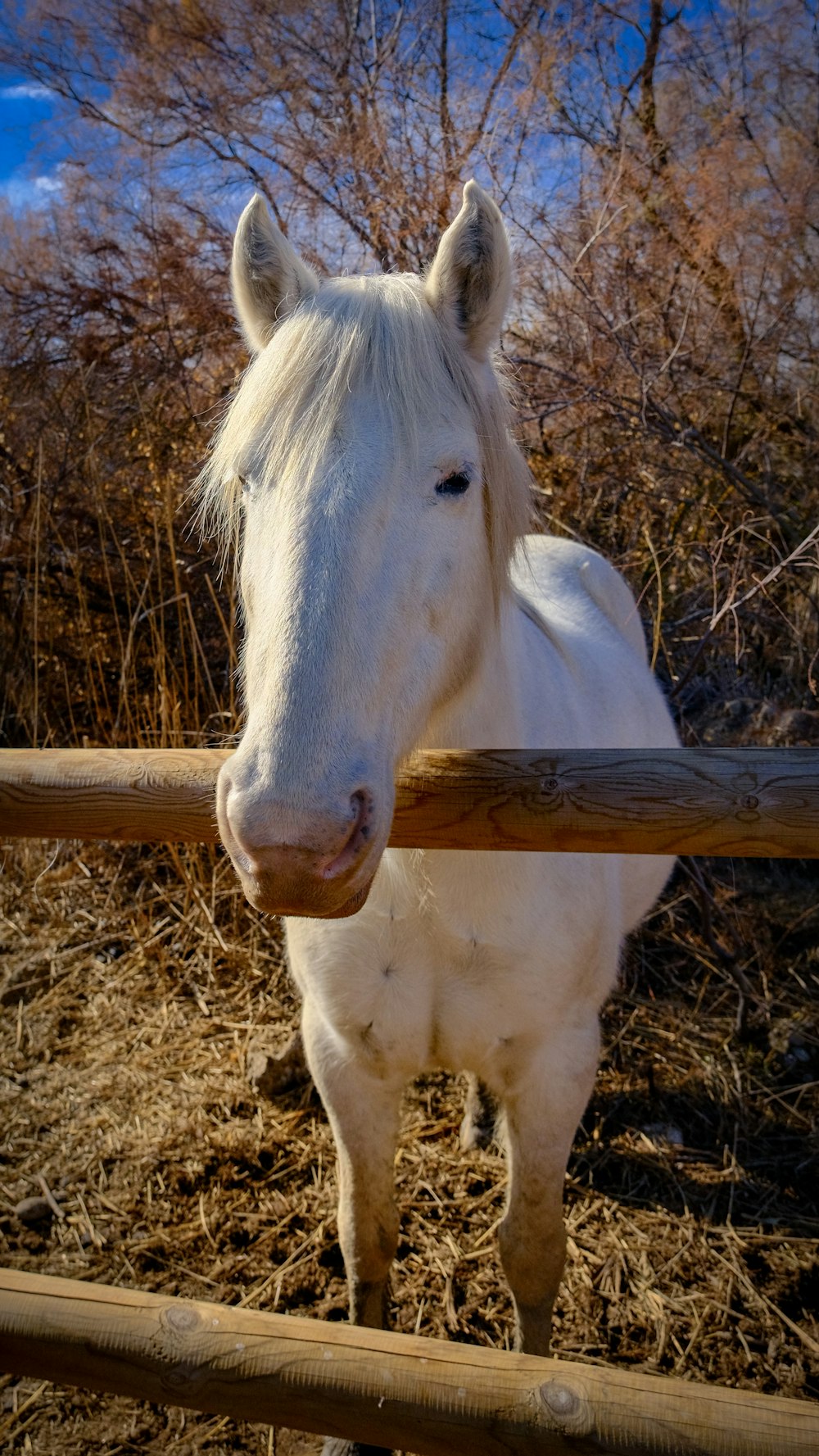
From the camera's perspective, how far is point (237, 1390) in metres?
1.16

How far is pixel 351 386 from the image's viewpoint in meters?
1.30

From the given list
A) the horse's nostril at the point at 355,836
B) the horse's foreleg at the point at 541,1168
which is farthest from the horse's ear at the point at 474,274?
the horse's foreleg at the point at 541,1168

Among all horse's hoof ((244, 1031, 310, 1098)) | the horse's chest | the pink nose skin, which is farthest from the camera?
horse's hoof ((244, 1031, 310, 1098))

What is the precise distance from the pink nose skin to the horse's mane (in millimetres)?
514

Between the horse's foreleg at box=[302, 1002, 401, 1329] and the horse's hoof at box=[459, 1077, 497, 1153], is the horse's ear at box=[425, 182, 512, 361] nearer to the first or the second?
the horse's foreleg at box=[302, 1002, 401, 1329]

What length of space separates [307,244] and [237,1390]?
15.8 ft

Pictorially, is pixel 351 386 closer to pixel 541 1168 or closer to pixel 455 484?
pixel 455 484

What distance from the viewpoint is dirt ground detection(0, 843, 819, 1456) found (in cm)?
230

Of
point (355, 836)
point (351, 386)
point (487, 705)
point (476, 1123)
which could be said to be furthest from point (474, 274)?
point (476, 1123)

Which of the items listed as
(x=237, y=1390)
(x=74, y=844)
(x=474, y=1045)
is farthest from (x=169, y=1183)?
(x=74, y=844)

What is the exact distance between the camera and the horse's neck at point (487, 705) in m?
1.60

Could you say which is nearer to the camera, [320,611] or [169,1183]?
[320,611]

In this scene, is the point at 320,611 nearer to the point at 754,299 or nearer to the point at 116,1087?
the point at 116,1087

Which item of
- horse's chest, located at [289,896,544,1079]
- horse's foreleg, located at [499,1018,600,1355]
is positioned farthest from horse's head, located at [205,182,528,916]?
horse's foreleg, located at [499,1018,600,1355]
